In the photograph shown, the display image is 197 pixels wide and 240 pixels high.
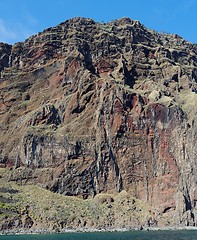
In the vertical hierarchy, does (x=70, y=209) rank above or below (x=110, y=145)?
below

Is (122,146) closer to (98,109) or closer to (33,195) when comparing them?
(98,109)

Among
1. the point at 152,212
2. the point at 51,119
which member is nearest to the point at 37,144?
the point at 51,119

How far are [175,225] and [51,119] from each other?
68.5 m

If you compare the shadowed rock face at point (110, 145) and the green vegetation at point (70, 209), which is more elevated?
the shadowed rock face at point (110, 145)

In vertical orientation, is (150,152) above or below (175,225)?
above

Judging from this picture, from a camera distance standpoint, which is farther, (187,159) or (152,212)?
(187,159)

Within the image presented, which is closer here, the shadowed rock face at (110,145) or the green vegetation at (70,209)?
the green vegetation at (70,209)

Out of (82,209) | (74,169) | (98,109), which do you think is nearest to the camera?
(82,209)

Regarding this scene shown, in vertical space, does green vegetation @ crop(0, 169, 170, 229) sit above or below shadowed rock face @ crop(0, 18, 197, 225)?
below

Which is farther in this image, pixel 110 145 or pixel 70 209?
pixel 110 145

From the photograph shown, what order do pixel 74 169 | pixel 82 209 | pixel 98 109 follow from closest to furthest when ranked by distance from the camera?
pixel 82 209 → pixel 74 169 → pixel 98 109

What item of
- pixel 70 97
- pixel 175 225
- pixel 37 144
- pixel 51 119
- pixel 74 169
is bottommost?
pixel 175 225

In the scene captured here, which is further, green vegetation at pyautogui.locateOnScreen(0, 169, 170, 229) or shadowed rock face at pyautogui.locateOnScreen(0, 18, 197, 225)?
shadowed rock face at pyautogui.locateOnScreen(0, 18, 197, 225)

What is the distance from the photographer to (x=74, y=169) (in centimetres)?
17100
